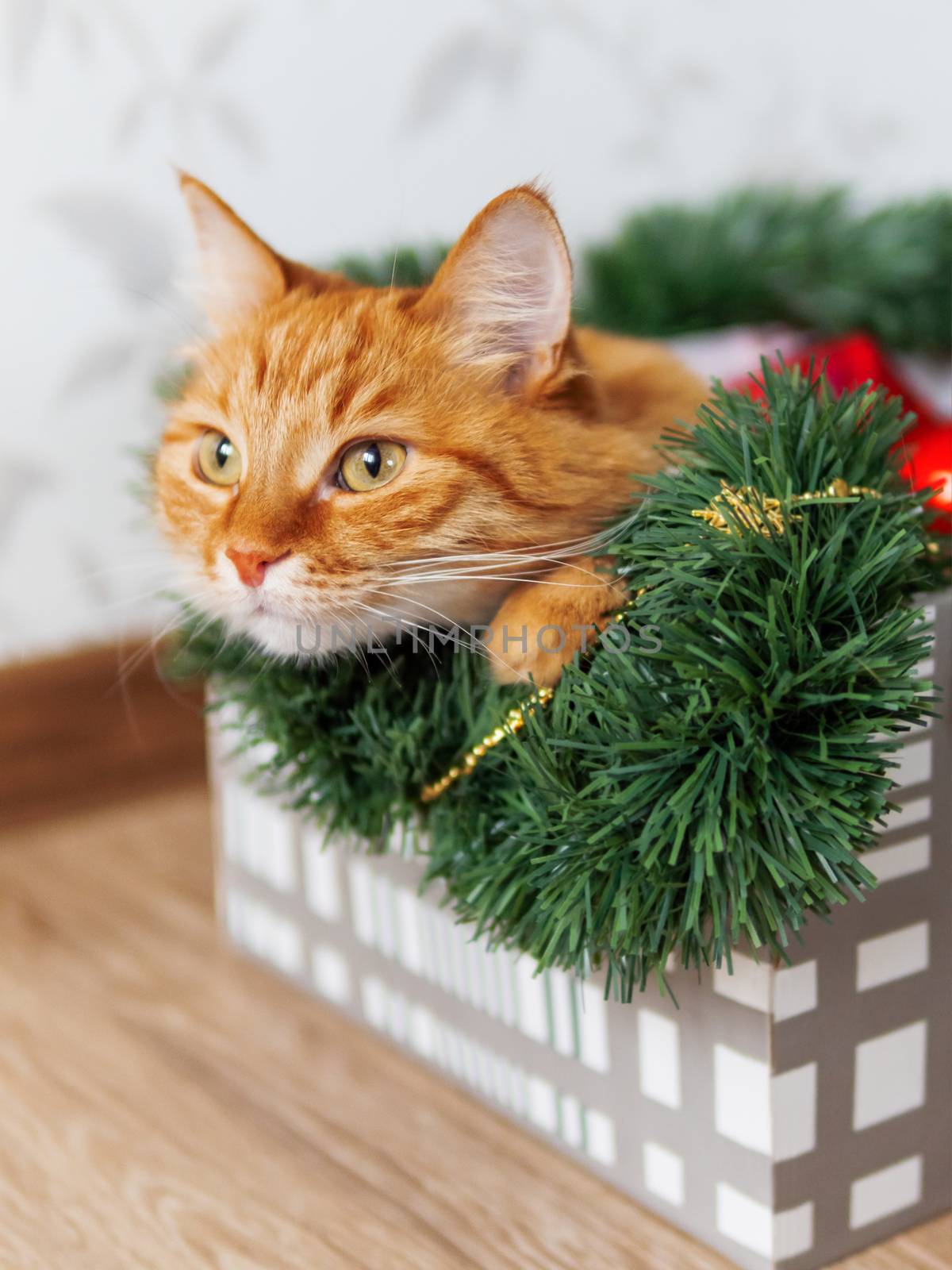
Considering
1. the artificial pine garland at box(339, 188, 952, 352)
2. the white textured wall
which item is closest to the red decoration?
the artificial pine garland at box(339, 188, 952, 352)

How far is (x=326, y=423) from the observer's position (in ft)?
2.22

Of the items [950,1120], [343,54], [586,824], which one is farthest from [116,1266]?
[343,54]

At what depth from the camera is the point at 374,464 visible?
0.68 m

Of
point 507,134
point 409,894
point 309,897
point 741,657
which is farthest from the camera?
point 507,134

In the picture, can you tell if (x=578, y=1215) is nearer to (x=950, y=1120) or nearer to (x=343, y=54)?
(x=950, y=1120)

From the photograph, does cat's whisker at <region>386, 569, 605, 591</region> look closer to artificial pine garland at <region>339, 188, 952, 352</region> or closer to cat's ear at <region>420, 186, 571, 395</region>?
cat's ear at <region>420, 186, 571, 395</region>

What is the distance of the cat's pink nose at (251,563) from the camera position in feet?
2.15

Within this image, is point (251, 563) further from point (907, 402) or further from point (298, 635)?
point (907, 402)

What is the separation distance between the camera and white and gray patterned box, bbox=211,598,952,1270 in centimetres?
63

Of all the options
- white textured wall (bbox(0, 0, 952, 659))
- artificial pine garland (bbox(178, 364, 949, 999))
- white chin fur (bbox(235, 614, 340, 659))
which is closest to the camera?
artificial pine garland (bbox(178, 364, 949, 999))

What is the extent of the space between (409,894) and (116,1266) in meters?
0.27

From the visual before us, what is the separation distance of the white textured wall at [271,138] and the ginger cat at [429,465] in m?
0.40

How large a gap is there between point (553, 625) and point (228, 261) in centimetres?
32

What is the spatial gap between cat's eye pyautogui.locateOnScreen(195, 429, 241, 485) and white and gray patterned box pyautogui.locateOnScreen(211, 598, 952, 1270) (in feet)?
0.95
